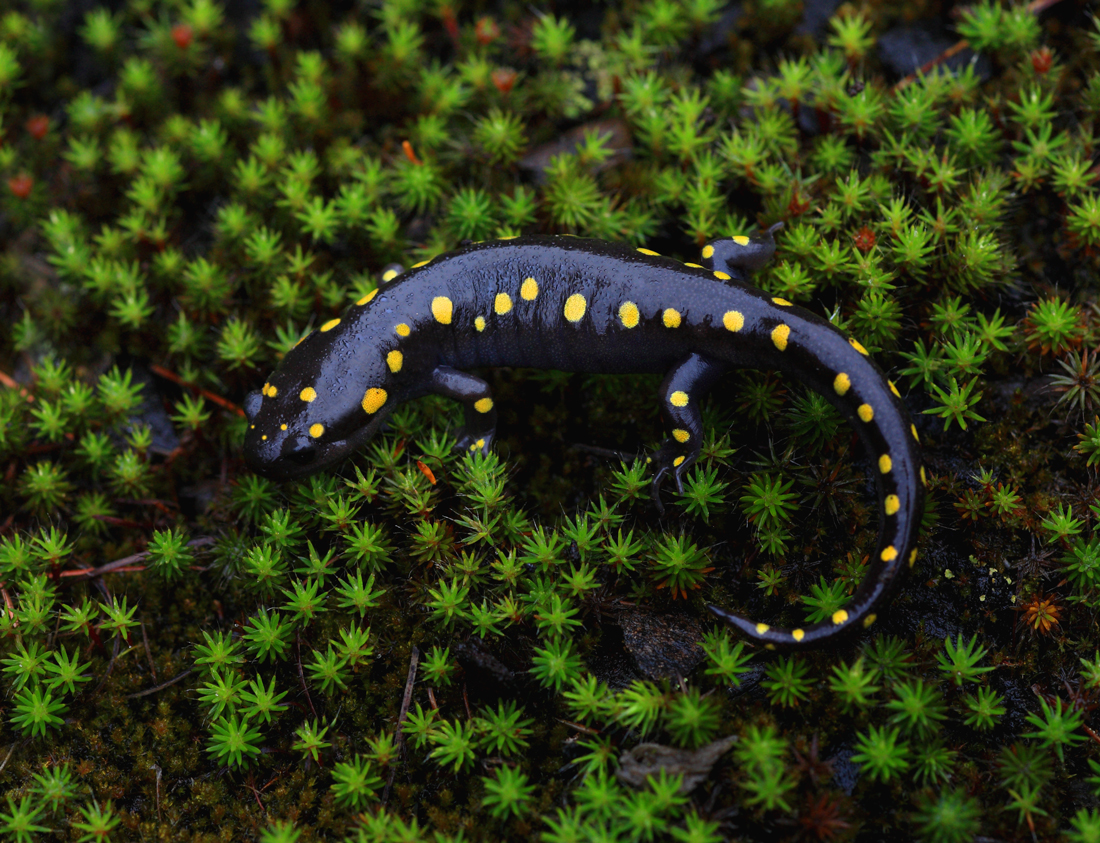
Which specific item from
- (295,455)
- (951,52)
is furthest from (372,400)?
(951,52)

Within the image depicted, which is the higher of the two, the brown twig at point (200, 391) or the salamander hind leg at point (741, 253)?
the salamander hind leg at point (741, 253)

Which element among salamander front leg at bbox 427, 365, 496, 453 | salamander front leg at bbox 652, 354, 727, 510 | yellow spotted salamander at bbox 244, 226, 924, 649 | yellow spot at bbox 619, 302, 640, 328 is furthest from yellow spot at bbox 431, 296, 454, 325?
salamander front leg at bbox 652, 354, 727, 510

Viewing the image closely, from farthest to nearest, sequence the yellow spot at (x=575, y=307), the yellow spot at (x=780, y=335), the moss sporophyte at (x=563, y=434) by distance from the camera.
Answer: the yellow spot at (x=575, y=307), the yellow spot at (x=780, y=335), the moss sporophyte at (x=563, y=434)

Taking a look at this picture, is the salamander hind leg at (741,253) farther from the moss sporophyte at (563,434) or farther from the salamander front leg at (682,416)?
the salamander front leg at (682,416)

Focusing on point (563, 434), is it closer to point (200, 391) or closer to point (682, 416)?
point (682, 416)

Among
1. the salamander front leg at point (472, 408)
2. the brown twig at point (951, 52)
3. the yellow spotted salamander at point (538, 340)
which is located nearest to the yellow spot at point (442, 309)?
the yellow spotted salamander at point (538, 340)

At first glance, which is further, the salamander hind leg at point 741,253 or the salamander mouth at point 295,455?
the salamander hind leg at point 741,253

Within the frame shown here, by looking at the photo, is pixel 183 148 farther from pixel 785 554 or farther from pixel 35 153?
pixel 785 554
